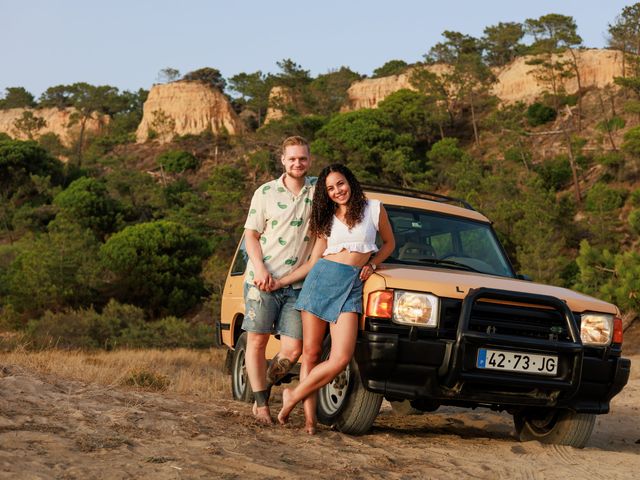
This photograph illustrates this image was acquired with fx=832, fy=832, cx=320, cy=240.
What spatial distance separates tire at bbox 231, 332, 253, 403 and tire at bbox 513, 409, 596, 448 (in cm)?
254

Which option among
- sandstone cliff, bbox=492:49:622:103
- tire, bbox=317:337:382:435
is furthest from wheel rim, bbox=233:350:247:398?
sandstone cliff, bbox=492:49:622:103

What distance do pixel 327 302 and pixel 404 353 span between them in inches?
24.5

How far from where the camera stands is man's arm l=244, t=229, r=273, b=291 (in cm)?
A: 582

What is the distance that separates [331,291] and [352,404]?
918 mm

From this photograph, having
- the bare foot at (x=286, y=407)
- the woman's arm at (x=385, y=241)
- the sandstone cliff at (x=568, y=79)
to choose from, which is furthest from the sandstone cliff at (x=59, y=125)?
the woman's arm at (x=385, y=241)

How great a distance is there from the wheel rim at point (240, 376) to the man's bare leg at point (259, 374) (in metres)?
1.76

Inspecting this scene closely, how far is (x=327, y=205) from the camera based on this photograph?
585 cm

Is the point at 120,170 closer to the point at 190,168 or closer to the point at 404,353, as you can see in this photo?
the point at 190,168

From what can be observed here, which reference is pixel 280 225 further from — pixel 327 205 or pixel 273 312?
pixel 273 312

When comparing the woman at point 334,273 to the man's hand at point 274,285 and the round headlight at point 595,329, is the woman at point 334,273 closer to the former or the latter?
the man's hand at point 274,285

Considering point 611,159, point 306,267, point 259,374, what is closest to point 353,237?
point 306,267

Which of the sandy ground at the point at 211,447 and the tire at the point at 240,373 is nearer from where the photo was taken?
the sandy ground at the point at 211,447

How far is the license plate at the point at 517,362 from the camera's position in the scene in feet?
18.6

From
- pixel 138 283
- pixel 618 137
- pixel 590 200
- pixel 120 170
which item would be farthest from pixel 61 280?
pixel 618 137
